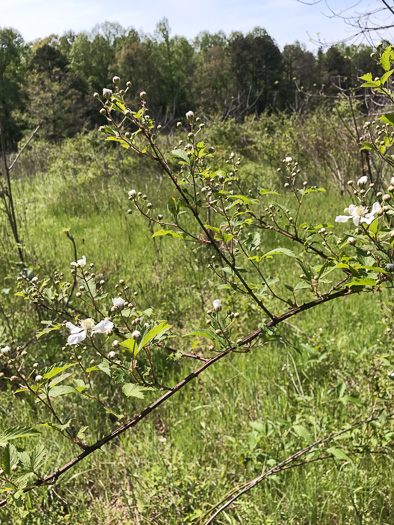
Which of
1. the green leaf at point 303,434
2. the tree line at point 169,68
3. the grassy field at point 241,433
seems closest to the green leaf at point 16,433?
the grassy field at point 241,433

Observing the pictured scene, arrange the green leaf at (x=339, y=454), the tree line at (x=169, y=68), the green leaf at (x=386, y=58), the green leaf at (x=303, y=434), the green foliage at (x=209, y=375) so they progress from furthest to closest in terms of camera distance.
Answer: the tree line at (x=169, y=68), the green leaf at (x=303, y=434), the green leaf at (x=339, y=454), the green foliage at (x=209, y=375), the green leaf at (x=386, y=58)

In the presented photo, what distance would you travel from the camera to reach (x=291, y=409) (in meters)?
2.03

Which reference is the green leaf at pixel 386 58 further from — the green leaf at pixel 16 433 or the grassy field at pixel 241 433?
the green leaf at pixel 16 433

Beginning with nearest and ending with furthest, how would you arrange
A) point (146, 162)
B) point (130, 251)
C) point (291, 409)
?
point (291, 409) < point (130, 251) < point (146, 162)

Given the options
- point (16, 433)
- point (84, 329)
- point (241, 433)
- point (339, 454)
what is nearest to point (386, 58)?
point (84, 329)

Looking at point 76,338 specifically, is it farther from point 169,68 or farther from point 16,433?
point 169,68

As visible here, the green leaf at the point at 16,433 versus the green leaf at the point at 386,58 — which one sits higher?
the green leaf at the point at 386,58

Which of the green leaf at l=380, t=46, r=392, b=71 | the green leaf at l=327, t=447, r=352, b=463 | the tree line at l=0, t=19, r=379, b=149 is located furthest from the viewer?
the tree line at l=0, t=19, r=379, b=149

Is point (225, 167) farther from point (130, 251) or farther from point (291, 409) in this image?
point (291, 409)

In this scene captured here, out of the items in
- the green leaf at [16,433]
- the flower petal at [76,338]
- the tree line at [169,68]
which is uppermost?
the tree line at [169,68]

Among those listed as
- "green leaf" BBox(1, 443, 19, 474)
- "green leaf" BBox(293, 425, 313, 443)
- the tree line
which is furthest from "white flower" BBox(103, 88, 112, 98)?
the tree line

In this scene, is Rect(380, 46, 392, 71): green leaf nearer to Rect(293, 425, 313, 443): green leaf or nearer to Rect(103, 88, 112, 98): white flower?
Rect(103, 88, 112, 98): white flower

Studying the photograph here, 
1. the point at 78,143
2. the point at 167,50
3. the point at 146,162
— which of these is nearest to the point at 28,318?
the point at 146,162

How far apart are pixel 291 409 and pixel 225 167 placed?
15.3 feet
